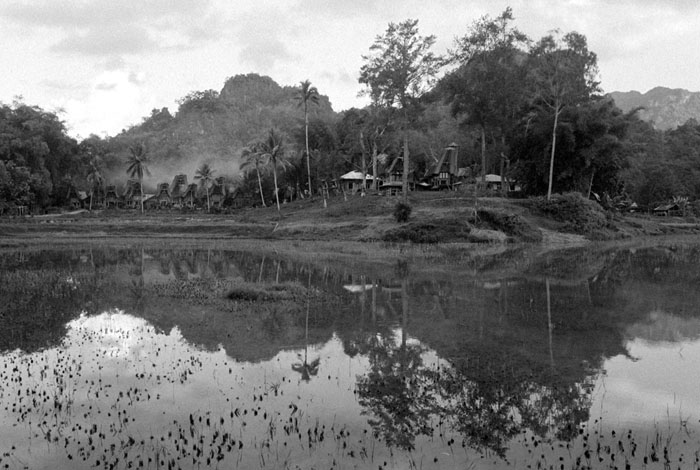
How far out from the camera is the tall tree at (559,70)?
52.3 metres

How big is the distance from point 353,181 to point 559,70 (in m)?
32.6

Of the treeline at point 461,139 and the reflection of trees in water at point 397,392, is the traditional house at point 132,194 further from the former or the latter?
the reflection of trees in water at point 397,392

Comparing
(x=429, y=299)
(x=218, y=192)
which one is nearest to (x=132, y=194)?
(x=218, y=192)

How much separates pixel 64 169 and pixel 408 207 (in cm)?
6221

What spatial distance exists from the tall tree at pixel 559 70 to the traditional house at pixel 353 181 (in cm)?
2621

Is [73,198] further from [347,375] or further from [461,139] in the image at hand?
[347,375]

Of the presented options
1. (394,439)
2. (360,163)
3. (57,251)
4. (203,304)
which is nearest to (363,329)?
(203,304)

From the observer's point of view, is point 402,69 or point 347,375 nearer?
point 347,375

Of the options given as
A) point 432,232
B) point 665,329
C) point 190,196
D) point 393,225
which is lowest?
point 432,232

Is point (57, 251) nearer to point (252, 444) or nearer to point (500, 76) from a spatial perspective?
point (252, 444)

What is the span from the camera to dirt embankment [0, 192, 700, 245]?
155ft

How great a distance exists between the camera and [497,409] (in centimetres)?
865

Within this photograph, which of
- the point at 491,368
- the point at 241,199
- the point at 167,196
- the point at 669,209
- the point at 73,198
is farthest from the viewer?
the point at 167,196

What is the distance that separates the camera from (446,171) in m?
71.4
